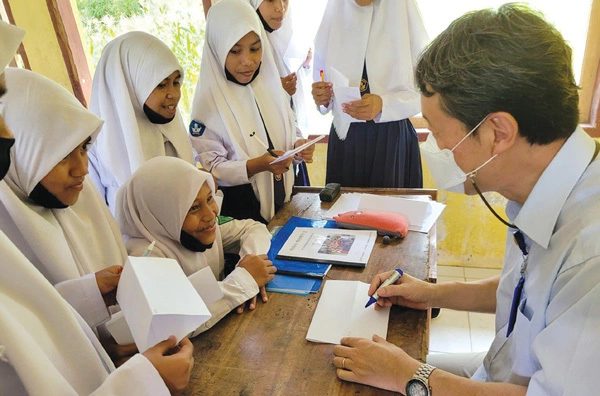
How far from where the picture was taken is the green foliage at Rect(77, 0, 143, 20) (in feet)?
9.77

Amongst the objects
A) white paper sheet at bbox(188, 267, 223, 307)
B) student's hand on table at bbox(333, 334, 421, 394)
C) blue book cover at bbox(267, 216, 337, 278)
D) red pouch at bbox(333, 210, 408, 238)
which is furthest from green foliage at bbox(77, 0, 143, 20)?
student's hand on table at bbox(333, 334, 421, 394)

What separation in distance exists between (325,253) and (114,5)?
2764mm

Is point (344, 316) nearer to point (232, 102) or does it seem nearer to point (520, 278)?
point (520, 278)

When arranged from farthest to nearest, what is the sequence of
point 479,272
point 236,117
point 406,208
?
1. point 479,272
2. point 236,117
3. point 406,208

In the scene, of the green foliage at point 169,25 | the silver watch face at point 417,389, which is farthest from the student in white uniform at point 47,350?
the green foliage at point 169,25

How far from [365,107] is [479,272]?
1668 millimetres

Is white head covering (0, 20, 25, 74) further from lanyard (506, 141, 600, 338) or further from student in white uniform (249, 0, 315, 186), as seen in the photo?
student in white uniform (249, 0, 315, 186)

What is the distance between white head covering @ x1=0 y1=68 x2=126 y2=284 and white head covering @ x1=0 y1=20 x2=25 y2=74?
35cm

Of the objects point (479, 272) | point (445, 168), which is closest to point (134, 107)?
point (445, 168)

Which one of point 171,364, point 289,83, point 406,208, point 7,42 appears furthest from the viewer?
point 289,83

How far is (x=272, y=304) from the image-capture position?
45.7 inches

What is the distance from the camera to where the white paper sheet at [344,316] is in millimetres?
1015

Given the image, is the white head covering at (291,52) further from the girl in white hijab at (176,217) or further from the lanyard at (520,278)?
the lanyard at (520,278)

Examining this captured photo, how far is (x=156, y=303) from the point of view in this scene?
75 centimetres
